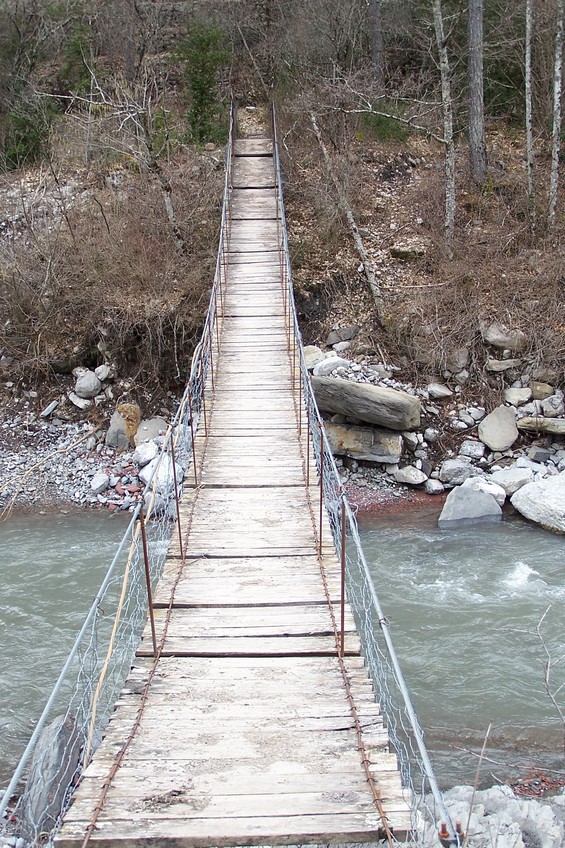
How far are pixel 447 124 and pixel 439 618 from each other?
24.7 ft

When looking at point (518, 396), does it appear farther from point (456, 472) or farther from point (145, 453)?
point (145, 453)

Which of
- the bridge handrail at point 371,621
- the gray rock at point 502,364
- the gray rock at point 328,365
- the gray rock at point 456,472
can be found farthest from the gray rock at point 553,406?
the bridge handrail at point 371,621

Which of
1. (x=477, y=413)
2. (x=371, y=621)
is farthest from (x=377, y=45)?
(x=371, y=621)

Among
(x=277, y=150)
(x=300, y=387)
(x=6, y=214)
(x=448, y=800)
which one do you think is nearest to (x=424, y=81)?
(x=277, y=150)

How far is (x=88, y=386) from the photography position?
10797mm

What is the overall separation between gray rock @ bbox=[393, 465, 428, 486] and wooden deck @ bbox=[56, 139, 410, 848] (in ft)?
10.7

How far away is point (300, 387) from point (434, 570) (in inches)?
94.6

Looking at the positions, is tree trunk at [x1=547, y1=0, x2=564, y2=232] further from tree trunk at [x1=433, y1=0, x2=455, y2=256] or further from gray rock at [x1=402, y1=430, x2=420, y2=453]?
gray rock at [x1=402, y1=430, x2=420, y2=453]

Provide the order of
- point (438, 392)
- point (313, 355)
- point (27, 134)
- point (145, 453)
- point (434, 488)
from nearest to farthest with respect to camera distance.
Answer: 1. point (434, 488)
2. point (145, 453)
3. point (438, 392)
4. point (313, 355)
5. point (27, 134)

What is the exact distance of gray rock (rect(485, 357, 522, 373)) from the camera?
10.0m

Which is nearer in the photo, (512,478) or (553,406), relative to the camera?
(512,478)

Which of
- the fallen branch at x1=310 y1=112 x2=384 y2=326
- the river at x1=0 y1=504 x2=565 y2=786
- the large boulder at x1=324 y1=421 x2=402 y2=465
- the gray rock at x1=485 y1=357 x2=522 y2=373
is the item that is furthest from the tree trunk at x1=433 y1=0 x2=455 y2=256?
the river at x1=0 y1=504 x2=565 y2=786

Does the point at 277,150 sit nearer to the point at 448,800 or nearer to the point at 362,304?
the point at 362,304

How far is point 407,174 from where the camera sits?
1369 cm
